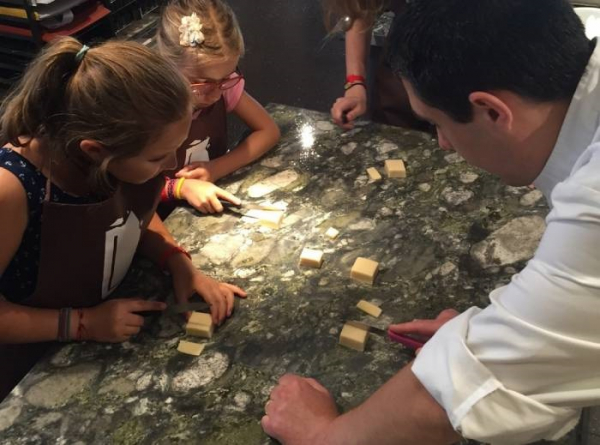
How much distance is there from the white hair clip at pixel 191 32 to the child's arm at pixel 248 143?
10.7 inches

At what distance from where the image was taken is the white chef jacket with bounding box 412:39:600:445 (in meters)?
0.65

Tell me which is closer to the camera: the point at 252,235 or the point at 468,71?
the point at 468,71

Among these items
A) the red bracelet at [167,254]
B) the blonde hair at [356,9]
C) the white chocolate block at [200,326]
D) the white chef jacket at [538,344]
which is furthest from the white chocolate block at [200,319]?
the blonde hair at [356,9]

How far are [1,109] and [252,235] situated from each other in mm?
568

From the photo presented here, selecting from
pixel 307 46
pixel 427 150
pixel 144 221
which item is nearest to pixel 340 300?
pixel 144 221

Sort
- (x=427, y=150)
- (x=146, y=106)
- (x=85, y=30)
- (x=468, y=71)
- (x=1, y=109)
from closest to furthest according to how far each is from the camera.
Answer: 1. (x=468, y=71)
2. (x=146, y=106)
3. (x=1, y=109)
4. (x=427, y=150)
5. (x=85, y=30)

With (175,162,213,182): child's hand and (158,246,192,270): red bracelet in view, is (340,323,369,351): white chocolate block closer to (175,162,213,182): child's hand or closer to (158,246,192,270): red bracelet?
(158,246,192,270): red bracelet

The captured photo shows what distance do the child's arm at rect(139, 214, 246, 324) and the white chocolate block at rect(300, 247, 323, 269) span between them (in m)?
0.14

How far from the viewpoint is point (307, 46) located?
352 cm

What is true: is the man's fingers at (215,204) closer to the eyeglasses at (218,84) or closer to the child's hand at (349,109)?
the eyeglasses at (218,84)

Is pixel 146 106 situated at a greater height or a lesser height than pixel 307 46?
greater

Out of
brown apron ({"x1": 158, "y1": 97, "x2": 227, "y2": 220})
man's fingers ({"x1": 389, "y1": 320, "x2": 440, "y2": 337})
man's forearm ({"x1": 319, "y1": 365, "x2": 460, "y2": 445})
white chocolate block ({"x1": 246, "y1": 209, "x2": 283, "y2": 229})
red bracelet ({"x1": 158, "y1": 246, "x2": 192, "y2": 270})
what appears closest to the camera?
man's forearm ({"x1": 319, "y1": 365, "x2": 460, "y2": 445})

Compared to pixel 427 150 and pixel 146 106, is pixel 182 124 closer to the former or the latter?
pixel 146 106

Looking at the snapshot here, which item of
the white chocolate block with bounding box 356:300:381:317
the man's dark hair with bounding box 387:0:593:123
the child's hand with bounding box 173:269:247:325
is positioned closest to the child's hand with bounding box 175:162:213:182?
the child's hand with bounding box 173:269:247:325
